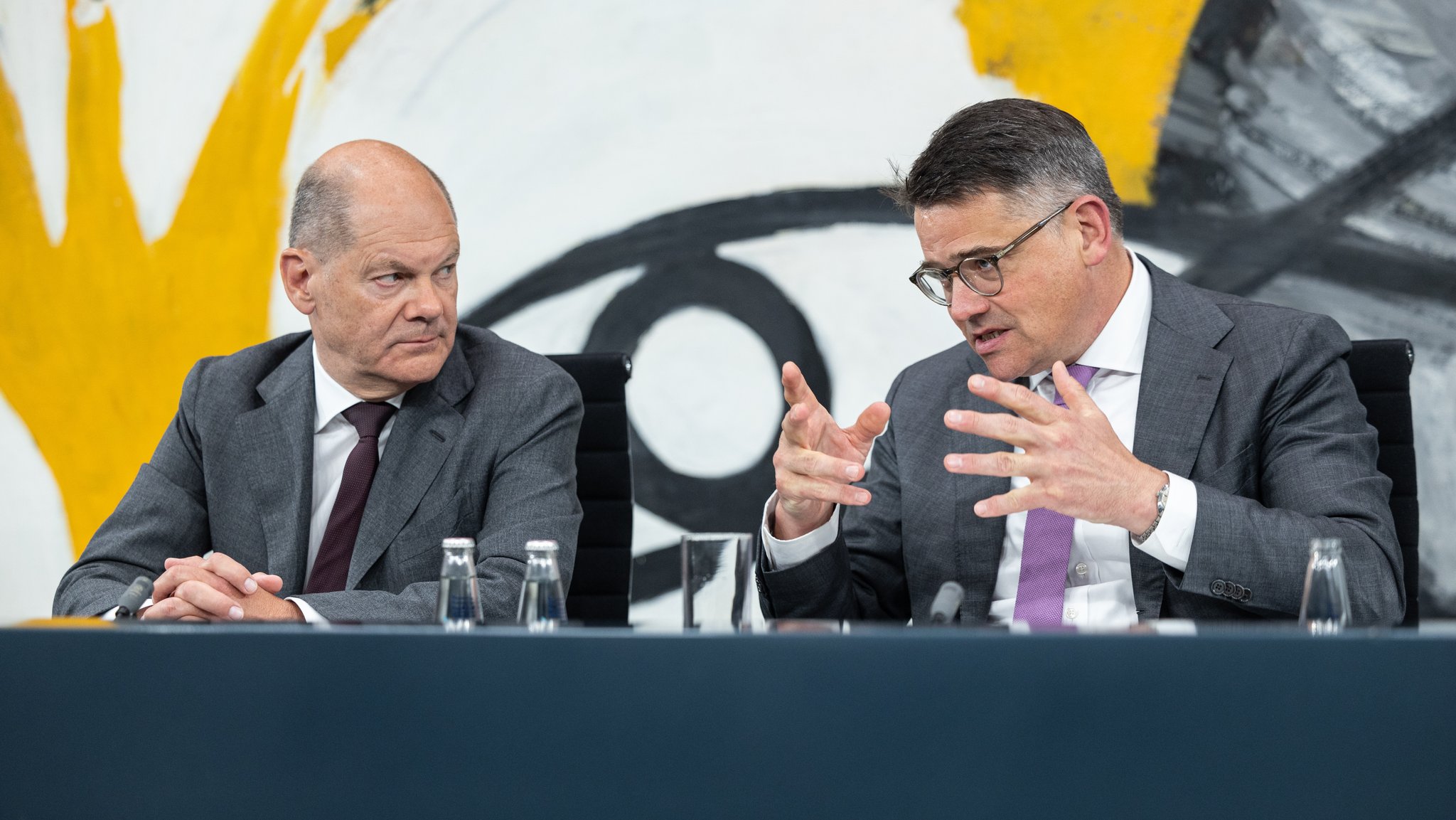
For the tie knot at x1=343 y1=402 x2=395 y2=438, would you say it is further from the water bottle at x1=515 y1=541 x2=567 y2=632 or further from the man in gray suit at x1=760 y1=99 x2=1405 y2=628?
the water bottle at x1=515 y1=541 x2=567 y2=632

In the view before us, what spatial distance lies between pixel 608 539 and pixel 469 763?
1151 millimetres

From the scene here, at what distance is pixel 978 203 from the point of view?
1.72 m

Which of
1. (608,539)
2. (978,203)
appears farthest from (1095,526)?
(608,539)

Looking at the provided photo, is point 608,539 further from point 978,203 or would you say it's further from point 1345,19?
point 1345,19

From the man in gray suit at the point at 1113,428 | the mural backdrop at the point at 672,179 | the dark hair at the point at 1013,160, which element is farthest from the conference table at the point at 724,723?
the mural backdrop at the point at 672,179

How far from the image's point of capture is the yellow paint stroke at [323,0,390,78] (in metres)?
3.01

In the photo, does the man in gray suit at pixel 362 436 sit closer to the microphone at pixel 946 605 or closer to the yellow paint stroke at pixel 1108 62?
the microphone at pixel 946 605

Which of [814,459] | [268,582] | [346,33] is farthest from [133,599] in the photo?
[346,33]

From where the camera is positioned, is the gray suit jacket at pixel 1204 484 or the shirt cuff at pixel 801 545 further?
the shirt cuff at pixel 801 545

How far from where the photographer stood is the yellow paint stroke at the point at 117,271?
3.07 m

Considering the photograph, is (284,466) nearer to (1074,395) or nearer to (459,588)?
(459,588)

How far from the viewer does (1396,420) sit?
181cm

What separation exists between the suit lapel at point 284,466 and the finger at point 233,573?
0.36m

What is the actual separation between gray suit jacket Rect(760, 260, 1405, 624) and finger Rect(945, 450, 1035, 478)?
0.24 m
